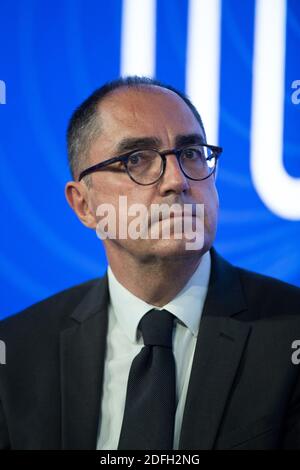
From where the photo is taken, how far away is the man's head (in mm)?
1368

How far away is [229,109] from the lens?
1.65 meters

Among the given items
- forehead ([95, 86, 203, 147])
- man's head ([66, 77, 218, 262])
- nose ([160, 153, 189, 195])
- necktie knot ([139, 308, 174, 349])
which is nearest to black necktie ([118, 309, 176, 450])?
necktie knot ([139, 308, 174, 349])

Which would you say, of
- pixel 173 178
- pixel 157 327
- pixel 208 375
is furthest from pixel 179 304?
pixel 173 178

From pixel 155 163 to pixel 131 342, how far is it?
0.43 m

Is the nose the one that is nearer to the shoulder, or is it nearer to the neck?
the neck

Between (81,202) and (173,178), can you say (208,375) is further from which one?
(81,202)

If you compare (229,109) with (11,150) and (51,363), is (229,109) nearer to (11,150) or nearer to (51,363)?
(11,150)

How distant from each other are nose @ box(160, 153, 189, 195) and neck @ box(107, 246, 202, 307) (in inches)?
6.3

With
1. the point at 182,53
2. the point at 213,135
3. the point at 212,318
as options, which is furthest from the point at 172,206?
the point at 182,53

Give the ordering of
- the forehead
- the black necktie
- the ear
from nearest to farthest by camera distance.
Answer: the black necktie
the forehead
the ear

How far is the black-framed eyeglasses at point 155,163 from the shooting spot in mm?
1386

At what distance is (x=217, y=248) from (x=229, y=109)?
1.25 feet

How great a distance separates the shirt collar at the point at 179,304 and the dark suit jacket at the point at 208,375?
27 millimetres

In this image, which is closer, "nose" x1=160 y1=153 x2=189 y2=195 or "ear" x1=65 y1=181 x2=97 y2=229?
"nose" x1=160 y1=153 x2=189 y2=195
